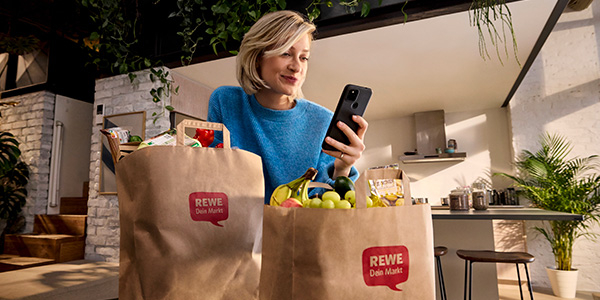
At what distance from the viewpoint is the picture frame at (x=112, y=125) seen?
3.55 meters

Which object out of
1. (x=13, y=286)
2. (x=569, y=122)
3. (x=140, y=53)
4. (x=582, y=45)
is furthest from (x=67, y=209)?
(x=582, y=45)

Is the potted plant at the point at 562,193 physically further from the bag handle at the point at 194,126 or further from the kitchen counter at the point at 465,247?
the bag handle at the point at 194,126

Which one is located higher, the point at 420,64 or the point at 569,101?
the point at 420,64

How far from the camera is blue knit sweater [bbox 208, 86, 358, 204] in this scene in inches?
39.5

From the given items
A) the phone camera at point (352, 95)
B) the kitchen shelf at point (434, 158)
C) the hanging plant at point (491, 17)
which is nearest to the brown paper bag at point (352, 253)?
the phone camera at point (352, 95)

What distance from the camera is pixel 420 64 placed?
12.9 feet

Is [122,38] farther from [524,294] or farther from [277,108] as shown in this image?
[524,294]

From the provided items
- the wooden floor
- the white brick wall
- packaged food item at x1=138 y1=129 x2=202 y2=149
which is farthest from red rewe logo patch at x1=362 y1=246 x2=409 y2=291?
the white brick wall

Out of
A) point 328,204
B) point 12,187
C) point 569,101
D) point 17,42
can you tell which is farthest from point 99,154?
point 569,101

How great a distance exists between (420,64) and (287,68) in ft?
11.1

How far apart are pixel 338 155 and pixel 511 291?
4.48m

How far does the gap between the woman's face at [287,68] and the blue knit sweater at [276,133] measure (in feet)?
0.27

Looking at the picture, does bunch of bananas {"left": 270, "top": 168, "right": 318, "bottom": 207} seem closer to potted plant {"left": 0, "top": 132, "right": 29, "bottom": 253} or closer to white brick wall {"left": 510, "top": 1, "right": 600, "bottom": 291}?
potted plant {"left": 0, "top": 132, "right": 29, "bottom": 253}

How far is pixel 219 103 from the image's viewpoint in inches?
42.3
